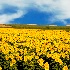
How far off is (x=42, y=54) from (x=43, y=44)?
145 centimetres

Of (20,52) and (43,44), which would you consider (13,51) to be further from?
(43,44)

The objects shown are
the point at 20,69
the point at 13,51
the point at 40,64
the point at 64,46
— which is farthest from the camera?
the point at 64,46

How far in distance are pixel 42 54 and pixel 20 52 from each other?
2.82 feet

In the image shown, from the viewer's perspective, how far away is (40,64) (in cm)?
930

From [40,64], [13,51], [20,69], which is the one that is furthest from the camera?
[13,51]

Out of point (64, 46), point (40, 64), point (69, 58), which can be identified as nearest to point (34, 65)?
point (40, 64)

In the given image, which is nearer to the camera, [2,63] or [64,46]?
[2,63]

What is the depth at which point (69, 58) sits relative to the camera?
410 inches

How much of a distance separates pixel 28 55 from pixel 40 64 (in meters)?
1.05

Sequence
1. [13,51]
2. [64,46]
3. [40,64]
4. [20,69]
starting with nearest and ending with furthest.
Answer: [40,64] → [20,69] → [13,51] → [64,46]

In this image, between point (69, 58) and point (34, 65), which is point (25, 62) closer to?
point (34, 65)

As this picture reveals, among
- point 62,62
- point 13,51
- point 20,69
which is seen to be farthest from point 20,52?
point 62,62

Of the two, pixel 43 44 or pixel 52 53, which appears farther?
pixel 43 44

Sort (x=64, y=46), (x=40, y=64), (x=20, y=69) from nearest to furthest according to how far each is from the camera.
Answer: (x=40, y=64) < (x=20, y=69) < (x=64, y=46)
